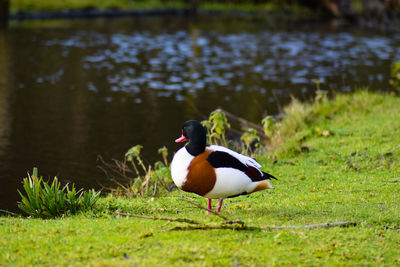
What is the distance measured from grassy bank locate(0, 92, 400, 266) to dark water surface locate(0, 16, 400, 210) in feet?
13.3

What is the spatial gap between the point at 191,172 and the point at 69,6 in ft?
172

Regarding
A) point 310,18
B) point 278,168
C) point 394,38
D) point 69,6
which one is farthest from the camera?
point 310,18

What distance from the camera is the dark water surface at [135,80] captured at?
14250 mm

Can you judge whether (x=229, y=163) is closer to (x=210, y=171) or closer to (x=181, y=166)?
(x=210, y=171)

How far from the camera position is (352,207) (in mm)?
7574

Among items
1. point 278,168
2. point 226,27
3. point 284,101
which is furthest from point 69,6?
point 278,168

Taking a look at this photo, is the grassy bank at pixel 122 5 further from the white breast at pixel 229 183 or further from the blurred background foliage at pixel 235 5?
the white breast at pixel 229 183

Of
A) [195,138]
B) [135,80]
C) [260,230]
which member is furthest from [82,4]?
[260,230]

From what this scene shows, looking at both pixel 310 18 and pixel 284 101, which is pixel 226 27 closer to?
pixel 310 18

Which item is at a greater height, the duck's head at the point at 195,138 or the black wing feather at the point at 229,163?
the duck's head at the point at 195,138

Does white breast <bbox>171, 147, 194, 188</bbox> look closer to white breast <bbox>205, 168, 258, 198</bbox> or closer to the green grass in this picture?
white breast <bbox>205, 168, 258, 198</bbox>

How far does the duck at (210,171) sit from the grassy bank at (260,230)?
1.23ft

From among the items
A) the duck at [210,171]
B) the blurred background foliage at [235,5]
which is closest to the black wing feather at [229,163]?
the duck at [210,171]

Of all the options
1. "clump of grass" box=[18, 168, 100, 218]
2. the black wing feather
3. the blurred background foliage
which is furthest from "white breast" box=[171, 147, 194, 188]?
the blurred background foliage
